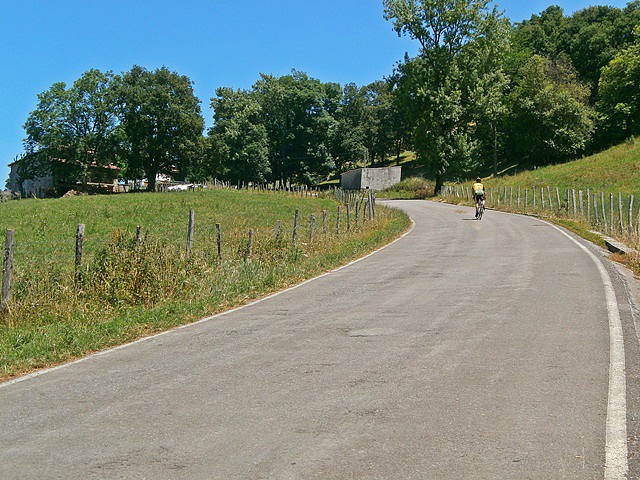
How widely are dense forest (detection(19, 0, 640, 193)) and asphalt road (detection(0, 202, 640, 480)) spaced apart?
166ft

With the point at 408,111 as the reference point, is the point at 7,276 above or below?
below

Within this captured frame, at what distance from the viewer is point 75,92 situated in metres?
84.7

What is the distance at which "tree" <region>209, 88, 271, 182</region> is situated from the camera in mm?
91625

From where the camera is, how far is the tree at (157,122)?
7625cm

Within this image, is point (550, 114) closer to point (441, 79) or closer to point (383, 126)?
point (441, 79)

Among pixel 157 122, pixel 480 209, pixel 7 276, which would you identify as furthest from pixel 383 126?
pixel 7 276

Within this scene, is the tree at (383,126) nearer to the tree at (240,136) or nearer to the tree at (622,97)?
the tree at (240,136)

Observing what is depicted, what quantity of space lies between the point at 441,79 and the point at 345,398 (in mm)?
57260

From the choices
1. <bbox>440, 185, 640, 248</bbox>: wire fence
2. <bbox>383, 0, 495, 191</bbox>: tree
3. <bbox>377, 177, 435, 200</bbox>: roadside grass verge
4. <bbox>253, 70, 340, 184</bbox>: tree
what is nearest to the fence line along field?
<bbox>440, 185, 640, 248</bbox>: wire fence

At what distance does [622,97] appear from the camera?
220 feet

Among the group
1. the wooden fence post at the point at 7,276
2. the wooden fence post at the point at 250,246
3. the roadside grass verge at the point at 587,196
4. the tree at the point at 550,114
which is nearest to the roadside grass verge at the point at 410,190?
the roadside grass verge at the point at 587,196

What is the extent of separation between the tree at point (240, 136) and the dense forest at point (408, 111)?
200mm

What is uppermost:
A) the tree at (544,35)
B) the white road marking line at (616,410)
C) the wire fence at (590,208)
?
the tree at (544,35)

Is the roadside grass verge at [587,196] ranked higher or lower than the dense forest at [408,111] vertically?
lower
